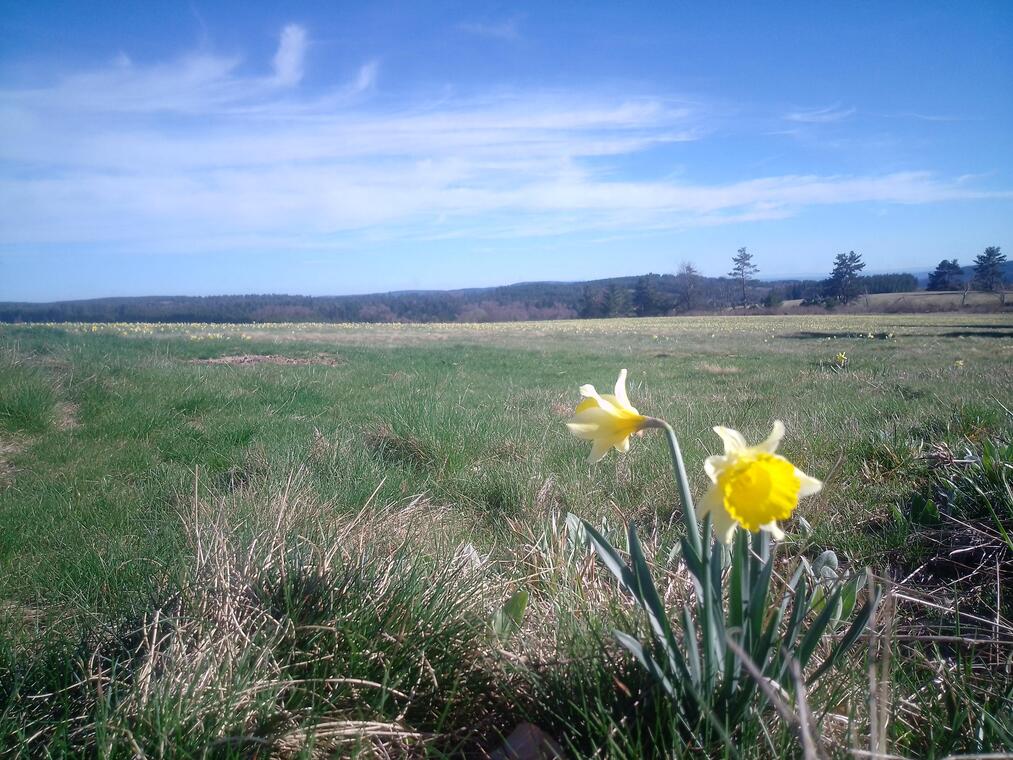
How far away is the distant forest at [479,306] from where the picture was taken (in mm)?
56906

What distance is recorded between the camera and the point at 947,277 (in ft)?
95.8

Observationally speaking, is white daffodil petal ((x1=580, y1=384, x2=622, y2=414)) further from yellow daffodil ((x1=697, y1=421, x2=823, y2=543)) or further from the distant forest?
the distant forest

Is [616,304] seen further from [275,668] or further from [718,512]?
[718,512]

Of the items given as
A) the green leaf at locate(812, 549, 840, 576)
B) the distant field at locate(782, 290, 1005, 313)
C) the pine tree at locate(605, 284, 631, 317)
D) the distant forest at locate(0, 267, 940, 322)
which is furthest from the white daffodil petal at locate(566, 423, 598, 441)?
the pine tree at locate(605, 284, 631, 317)

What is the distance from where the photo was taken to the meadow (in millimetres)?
1500

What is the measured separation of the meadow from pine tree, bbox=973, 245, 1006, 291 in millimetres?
24401

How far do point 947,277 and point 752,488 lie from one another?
33.9 m

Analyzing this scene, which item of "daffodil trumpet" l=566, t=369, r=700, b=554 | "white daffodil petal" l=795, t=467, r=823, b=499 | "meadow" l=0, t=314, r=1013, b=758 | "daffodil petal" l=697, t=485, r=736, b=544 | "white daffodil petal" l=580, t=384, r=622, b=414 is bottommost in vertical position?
"meadow" l=0, t=314, r=1013, b=758

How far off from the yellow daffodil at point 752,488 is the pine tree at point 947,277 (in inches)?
1251

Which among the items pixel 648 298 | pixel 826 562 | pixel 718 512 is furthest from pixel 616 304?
pixel 718 512

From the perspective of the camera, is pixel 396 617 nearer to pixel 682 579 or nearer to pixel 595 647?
pixel 595 647

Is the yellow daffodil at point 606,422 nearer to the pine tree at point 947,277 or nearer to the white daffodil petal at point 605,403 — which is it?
the white daffodil petal at point 605,403

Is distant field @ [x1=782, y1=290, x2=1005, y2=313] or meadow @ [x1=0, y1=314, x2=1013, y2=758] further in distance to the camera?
distant field @ [x1=782, y1=290, x2=1005, y2=313]

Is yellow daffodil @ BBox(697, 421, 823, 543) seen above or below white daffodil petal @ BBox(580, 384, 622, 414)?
below
